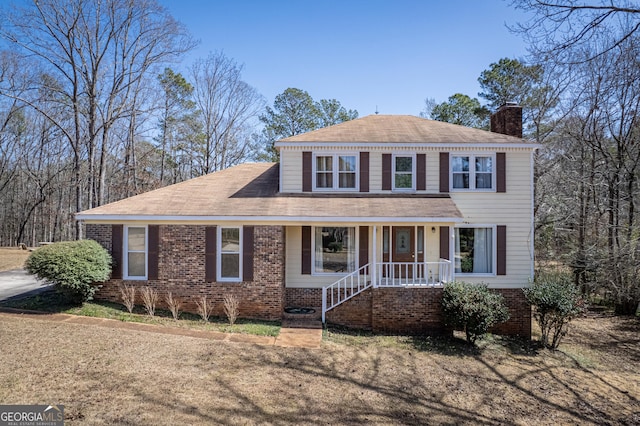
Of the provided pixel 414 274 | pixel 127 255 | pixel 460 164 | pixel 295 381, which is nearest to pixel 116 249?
pixel 127 255

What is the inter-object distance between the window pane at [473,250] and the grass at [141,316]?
6.76 metres

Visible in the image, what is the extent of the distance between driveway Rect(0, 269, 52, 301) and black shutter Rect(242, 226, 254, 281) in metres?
6.36

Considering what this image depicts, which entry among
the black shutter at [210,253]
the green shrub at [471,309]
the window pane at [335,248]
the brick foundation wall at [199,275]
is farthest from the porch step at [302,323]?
the green shrub at [471,309]

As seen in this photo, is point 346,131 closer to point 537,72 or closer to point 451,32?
point 451,32

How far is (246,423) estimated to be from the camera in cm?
513

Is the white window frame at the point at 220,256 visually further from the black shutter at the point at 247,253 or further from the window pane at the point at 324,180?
the window pane at the point at 324,180

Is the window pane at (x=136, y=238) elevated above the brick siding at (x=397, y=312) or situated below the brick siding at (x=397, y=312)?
above

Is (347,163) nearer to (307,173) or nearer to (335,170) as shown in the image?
(335,170)

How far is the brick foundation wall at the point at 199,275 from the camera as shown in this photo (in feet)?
35.4

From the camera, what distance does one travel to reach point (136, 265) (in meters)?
11.2

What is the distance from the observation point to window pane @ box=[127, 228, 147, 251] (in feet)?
36.8

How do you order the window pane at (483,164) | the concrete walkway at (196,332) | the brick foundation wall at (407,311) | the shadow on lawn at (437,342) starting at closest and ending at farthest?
the concrete walkway at (196,332) < the shadow on lawn at (437,342) < the brick foundation wall at (407,311) < the window pane at (483,164)

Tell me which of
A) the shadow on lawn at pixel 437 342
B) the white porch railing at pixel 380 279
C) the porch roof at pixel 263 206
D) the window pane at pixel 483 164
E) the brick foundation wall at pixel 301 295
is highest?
the window pane at pixel 483 164

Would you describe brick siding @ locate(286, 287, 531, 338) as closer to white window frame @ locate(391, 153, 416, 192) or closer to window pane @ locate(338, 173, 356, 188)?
white window frame @ locate(391, 153, 416, 192)
